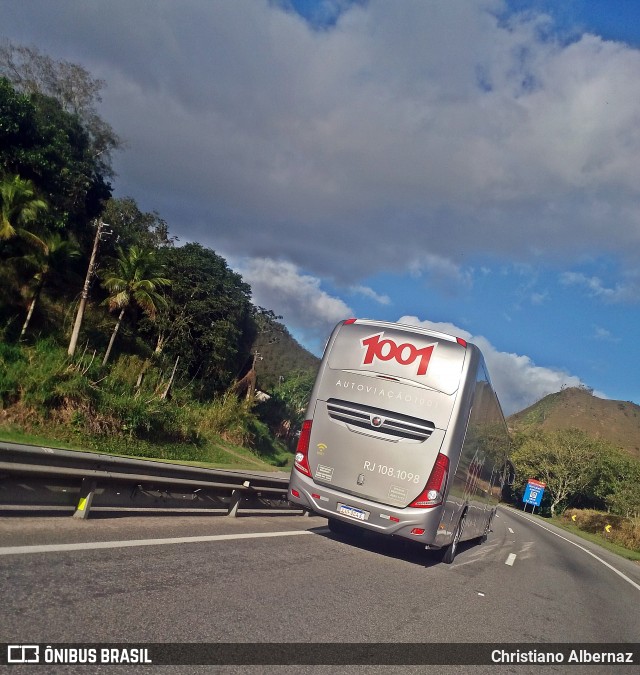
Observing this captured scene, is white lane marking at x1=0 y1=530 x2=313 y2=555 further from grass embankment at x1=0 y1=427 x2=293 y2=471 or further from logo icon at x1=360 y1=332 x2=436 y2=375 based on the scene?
grass embankment at x1=0 y1=427 x2=293 y2=471

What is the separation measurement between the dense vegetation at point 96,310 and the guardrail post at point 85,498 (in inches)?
718

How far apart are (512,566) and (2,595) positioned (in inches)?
456

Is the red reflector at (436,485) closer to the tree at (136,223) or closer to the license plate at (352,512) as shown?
the license plate at (352,512)

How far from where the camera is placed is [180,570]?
6.54 meters


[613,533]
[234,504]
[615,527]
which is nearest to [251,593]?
[234,504]

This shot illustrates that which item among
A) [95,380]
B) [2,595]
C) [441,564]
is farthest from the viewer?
[95,380]

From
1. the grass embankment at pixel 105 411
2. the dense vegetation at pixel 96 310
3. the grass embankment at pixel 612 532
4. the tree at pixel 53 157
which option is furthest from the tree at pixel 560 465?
the tree at pixel 53 157

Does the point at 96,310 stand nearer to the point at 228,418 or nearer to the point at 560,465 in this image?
the point at 228,418

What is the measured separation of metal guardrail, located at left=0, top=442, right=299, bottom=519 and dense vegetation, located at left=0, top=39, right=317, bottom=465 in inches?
633

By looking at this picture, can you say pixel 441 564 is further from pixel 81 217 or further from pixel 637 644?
pixel 81 217

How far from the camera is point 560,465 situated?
74.8 meters

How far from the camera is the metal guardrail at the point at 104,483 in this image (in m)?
7.16

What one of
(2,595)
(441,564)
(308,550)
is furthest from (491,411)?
(2,595)

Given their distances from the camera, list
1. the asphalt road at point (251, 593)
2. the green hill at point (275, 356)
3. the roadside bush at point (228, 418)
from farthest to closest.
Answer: the green hill at point (275, 356) → the roadside bush at point (228, 418) → the asphalt road at point (251, 593)
